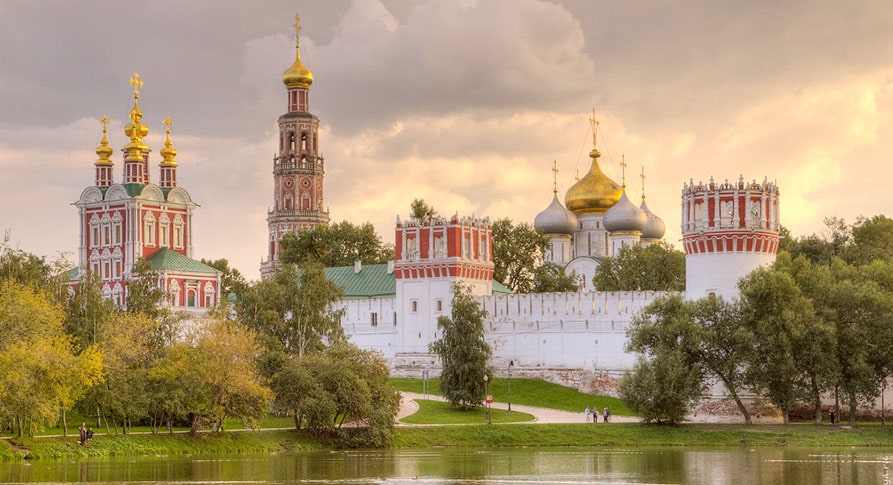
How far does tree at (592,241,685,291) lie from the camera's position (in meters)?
98.5

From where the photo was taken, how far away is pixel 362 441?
61.4m

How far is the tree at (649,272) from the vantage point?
98.5 metres

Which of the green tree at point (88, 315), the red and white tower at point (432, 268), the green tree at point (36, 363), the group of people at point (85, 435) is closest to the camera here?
the green tree at point (36, 363)

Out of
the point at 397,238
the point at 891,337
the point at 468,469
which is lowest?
the point at 468,469

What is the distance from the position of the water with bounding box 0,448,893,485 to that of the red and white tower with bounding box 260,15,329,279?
61225mm

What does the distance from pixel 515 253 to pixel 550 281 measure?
20.2 feet

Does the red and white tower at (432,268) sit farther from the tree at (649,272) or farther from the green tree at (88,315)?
the green tree at (88,315)

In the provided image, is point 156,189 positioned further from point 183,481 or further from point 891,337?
point 183,481

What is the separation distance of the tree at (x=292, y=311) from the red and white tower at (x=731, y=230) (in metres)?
17.5

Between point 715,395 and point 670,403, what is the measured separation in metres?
6.86

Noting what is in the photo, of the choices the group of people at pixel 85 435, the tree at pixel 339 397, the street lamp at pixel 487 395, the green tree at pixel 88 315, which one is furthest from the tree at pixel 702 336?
the group of people at pixel 85 435

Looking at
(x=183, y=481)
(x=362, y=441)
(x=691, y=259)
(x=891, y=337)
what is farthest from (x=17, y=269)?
(x=891, y=337)

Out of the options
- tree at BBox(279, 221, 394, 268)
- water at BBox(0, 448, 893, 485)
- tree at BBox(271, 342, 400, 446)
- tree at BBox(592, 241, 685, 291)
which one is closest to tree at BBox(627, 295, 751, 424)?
water at BBox(0, 448, 893, 485)

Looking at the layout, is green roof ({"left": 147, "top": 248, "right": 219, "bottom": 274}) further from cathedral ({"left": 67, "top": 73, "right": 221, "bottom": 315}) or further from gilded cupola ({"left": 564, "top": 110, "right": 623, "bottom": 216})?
gilded cupola ({"left": 564, "top": 110, "right": 623, "bottom": 216})
